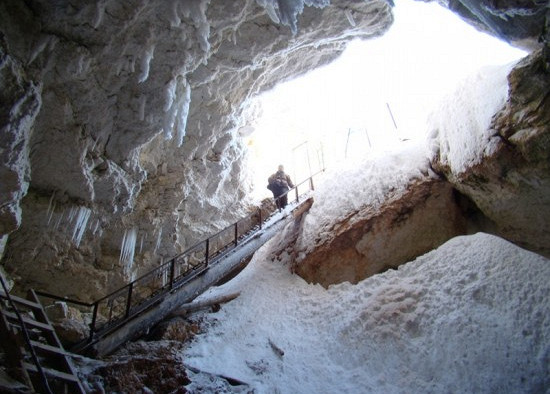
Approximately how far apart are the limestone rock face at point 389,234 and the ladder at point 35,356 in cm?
662

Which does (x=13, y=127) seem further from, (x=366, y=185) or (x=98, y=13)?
(x=366, y=185)

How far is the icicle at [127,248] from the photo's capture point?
10.9 metres

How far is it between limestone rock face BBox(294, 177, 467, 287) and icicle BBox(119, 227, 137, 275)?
19.1 ft

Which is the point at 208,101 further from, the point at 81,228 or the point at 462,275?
the point at 462,275

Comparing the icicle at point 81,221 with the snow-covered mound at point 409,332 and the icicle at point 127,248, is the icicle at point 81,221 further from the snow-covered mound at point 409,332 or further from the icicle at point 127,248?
the snow-covered mound at point 409,332

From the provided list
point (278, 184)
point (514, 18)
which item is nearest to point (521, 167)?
point (514, 18)

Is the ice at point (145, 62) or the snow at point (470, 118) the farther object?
the ice at point (145, 62)

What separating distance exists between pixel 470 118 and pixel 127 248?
10.5 meters

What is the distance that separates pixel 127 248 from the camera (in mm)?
10922

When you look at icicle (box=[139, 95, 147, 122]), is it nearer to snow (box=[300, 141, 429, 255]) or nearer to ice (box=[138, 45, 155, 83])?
ice (box=[138, 45, 155, 83])

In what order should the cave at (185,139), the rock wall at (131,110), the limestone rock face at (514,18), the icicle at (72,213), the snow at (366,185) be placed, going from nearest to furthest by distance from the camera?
the limestone rock face at (514,18)
the cave at (185,139)
the rock wall at (131,110)
the icicle at (72,213)
the snow at (366,185)

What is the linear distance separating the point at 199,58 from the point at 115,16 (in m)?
1.96

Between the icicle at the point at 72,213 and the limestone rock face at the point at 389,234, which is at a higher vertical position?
the icicle at the point at 72,213

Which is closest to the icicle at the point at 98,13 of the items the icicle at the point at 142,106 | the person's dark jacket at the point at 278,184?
the icicle at the point at 142,106
